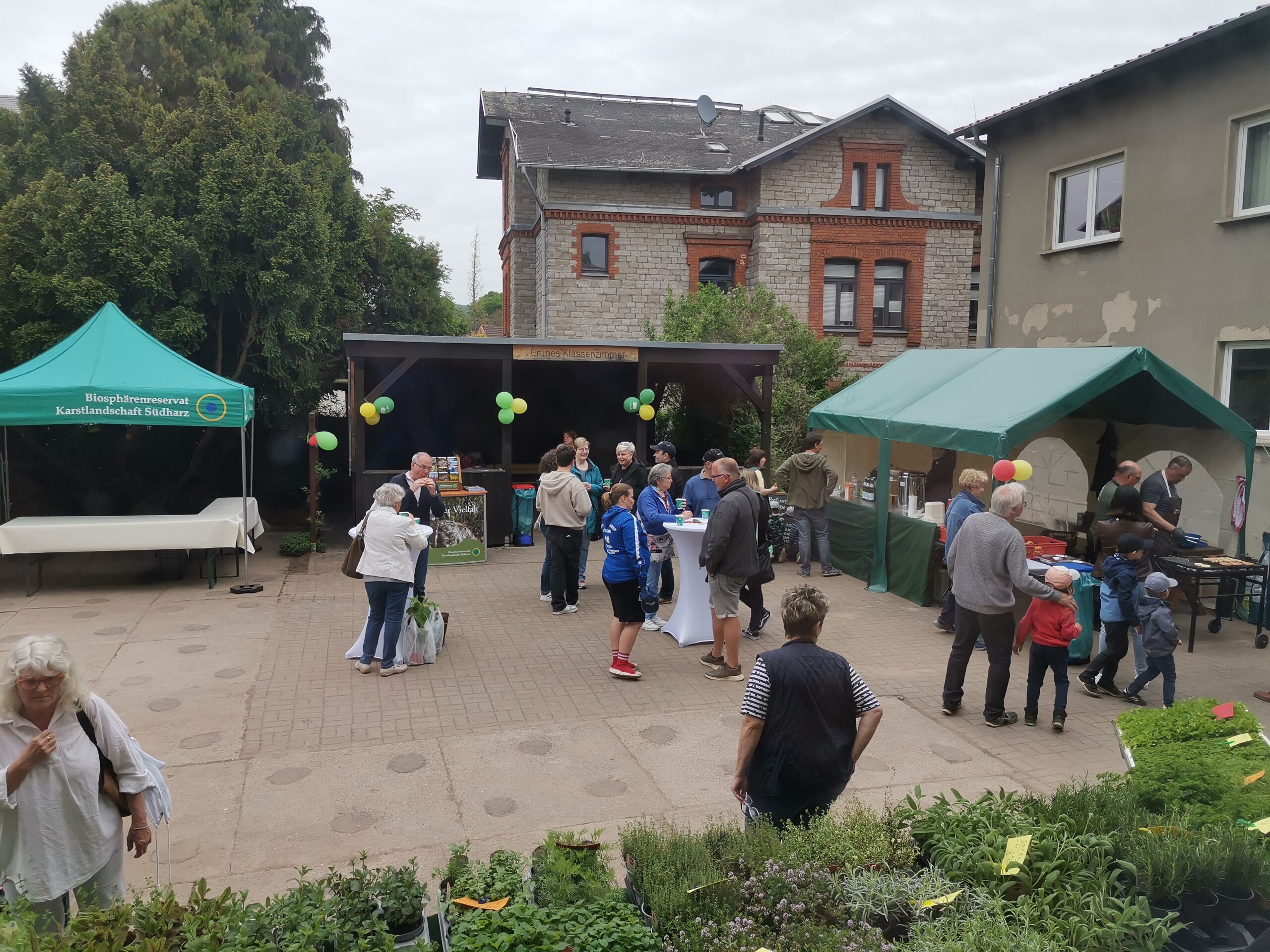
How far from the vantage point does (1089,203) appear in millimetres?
13617

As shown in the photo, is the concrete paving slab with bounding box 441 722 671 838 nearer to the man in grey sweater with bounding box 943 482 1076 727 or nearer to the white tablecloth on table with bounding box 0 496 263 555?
the man in grey sweater with bounding box 943 482 1076 727

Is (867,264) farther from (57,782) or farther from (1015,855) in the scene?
(57,782)

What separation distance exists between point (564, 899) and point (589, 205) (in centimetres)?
2288

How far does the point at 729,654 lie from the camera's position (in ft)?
24.8

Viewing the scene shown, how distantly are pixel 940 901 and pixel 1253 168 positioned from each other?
1158 centimetres

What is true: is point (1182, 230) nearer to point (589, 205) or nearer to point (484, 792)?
point (484, 792)

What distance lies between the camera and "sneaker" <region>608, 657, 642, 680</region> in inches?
295

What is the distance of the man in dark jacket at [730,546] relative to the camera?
23.4 feet

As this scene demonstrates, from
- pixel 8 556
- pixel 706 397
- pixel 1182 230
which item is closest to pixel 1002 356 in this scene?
pixel 1182 230

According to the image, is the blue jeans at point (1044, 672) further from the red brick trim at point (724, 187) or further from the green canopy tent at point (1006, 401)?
the red brick trim at point (724, 187)

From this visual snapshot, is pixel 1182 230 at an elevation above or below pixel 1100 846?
above

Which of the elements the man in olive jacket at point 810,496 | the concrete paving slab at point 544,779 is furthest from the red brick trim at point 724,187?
the concrete paving slab at point 544,779

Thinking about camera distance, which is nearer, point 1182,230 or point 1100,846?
point 1100,846

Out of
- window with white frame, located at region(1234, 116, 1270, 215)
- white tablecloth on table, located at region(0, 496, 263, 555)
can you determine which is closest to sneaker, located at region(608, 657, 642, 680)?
white tablecloth on table, located at region(0, 496, 263, 555)
